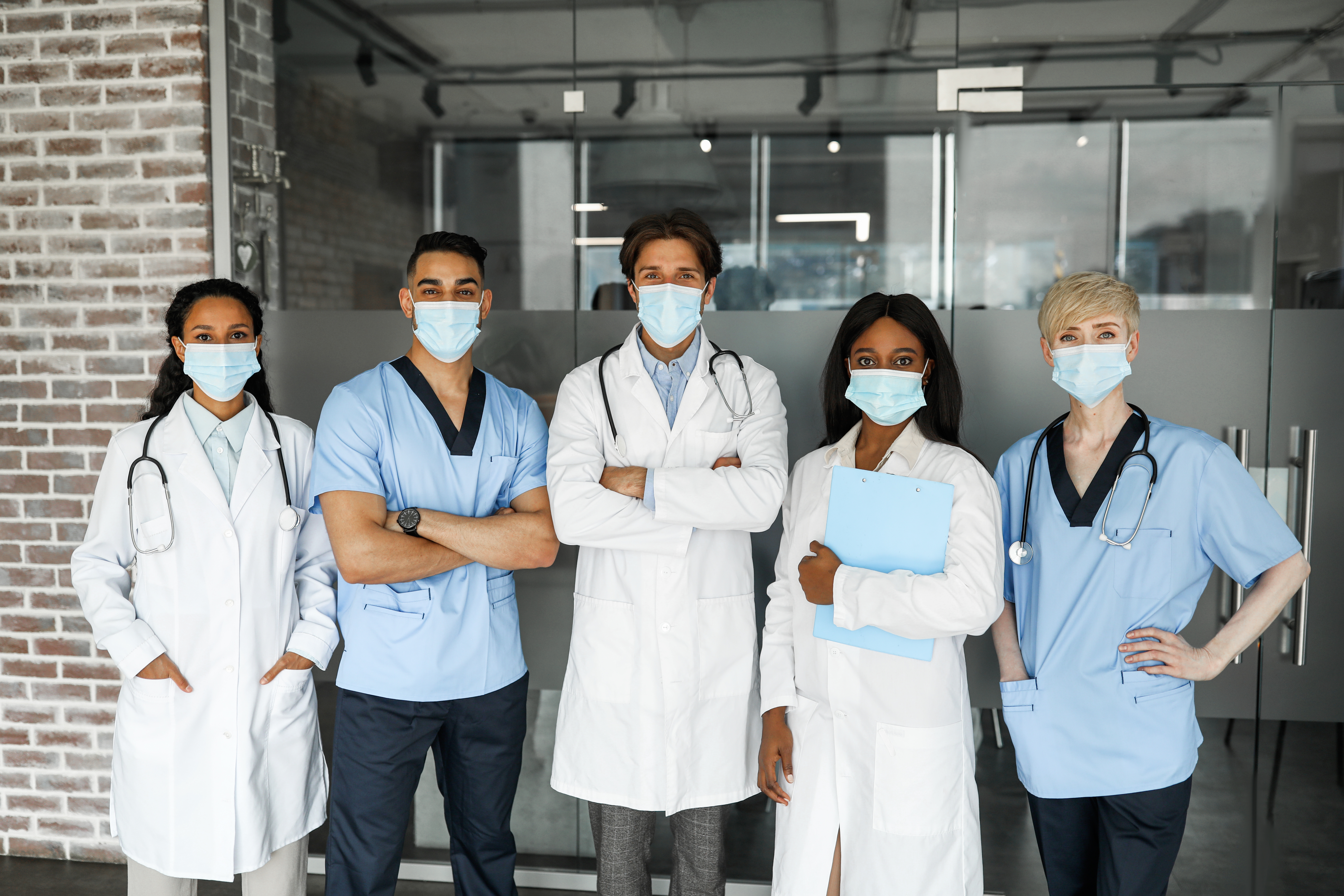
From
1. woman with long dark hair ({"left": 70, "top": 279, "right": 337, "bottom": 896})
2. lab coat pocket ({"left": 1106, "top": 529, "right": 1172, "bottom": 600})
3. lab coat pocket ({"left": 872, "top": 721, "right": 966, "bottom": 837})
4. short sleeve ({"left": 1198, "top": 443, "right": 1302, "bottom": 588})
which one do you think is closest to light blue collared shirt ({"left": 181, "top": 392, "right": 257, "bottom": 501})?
woman with long dark hair ({"left": 70, "top": 279, "right": 337, "bottom": 896})

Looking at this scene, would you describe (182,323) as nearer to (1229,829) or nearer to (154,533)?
(154,533)

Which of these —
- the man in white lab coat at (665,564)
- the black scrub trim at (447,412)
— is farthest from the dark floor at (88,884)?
the black scrub trim at (447,412)

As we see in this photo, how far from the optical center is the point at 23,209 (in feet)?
10.0

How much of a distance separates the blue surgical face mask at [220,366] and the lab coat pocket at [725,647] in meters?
1.24

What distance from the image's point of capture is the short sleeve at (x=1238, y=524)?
1891mm

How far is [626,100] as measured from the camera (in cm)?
291

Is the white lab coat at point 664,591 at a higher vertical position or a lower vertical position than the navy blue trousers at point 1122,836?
higher

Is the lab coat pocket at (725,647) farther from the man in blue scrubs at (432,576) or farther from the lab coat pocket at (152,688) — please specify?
the lab coat pocket at (152,688)

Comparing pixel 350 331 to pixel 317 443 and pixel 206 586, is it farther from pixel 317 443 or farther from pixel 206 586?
pixel 206 586

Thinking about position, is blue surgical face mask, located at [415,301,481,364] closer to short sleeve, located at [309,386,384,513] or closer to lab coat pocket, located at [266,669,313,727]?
short sleeve, located at [309,386,384,513]

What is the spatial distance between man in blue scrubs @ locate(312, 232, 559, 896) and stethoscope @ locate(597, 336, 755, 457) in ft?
0.73

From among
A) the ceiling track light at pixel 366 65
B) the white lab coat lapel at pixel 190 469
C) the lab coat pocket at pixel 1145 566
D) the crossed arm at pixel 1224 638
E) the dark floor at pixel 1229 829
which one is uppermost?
the ceiling track light at pixel 366 65

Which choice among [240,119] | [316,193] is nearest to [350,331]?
[316,193]

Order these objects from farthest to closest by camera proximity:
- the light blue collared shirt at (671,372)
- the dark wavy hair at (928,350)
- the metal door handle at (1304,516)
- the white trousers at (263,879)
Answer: the metal door handle at (1304,516) → the light blue collared shirt at (671,372) → the white trousers at (263,879) → the dark wavy hair at (928,350)
